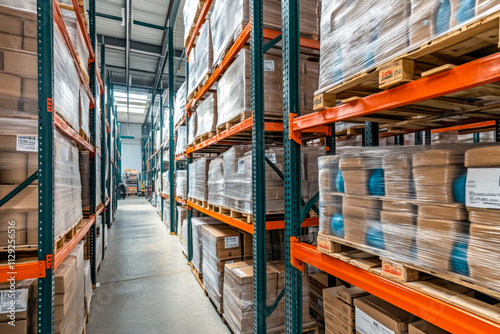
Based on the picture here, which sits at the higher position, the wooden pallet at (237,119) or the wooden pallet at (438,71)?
the wooden pallet at (237,119)

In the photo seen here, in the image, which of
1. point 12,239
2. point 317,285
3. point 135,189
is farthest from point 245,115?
point 135,189

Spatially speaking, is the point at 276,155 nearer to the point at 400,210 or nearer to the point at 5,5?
the point at 400,210

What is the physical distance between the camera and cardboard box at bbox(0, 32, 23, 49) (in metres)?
2.12

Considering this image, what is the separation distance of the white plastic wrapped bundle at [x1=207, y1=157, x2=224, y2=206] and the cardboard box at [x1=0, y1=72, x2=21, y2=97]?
2154mm

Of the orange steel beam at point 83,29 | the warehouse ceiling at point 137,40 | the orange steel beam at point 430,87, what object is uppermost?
the warehouse ceiling at point 137,40

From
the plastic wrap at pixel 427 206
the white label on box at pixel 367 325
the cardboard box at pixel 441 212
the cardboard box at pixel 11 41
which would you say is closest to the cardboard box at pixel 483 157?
the plastic wrap at pixel 427 206

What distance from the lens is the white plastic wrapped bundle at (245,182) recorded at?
2.72 meters

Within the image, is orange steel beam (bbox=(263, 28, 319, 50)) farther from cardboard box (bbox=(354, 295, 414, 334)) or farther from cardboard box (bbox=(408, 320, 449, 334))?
cardboard box (bbox=(408, 320, 449, 334))

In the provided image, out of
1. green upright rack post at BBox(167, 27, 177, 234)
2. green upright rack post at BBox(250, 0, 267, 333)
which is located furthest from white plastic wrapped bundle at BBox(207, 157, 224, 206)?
green upright rack post at BBox(167, 27, 177, 234)

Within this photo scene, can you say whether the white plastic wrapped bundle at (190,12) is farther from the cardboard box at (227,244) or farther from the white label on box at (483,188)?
the white label on box at (483,188)

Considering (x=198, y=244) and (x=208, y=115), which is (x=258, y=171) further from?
(x=198, y=244)

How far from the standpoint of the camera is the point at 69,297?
2.55m

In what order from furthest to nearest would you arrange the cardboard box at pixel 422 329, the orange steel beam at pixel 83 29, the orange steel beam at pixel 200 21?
1. the orange steel beam at pixel 200 21
2. the orange steel beam at pixel 83 29
3. the cardboard box at pixel 422 329

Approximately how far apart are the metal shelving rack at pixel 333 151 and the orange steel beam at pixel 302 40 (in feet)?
1.19
